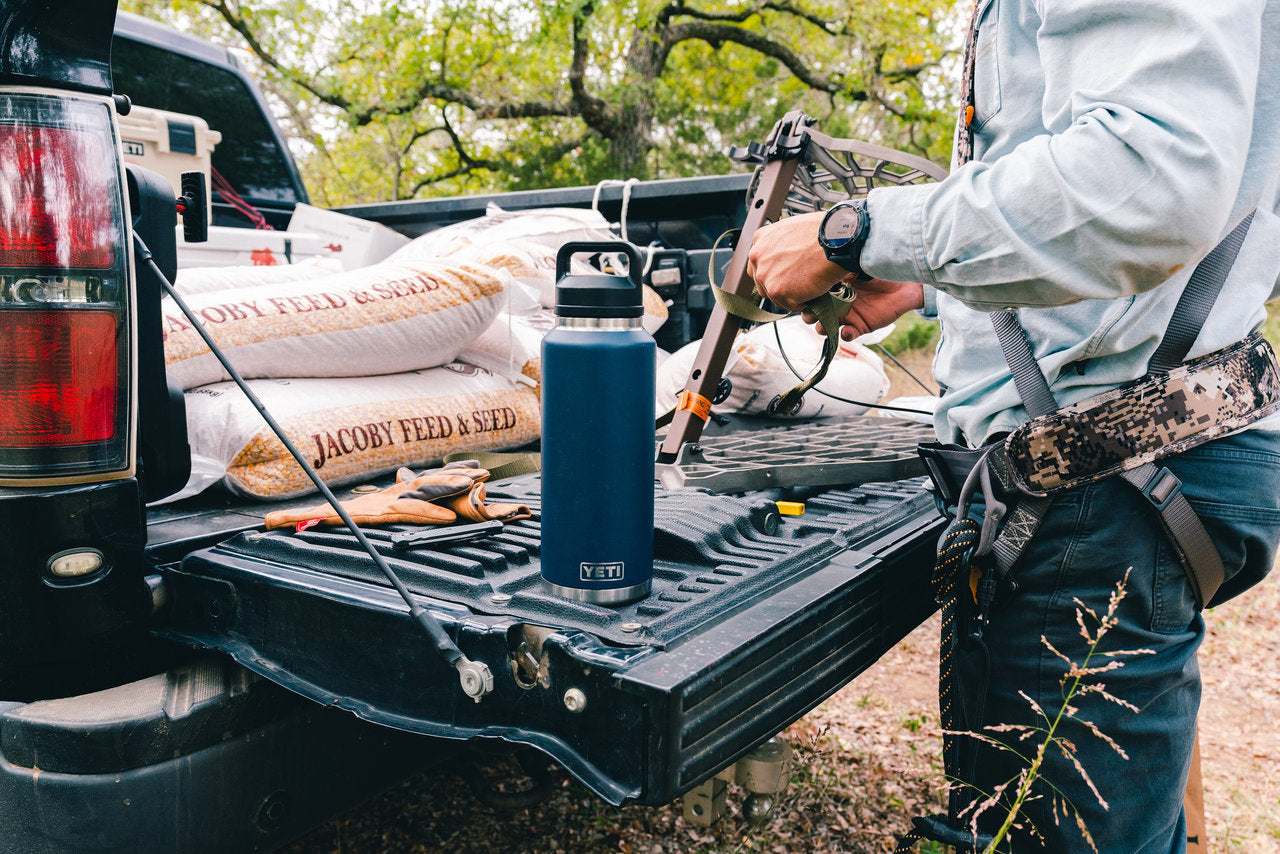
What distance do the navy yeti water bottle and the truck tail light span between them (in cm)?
58

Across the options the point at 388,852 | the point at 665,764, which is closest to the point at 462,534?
the point at 665,764

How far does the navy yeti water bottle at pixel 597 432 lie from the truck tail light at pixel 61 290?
1.91 ft

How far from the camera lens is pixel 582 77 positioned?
11695mm

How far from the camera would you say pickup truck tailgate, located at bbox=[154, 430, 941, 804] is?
3.42 feet

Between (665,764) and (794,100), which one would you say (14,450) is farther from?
(794,100)

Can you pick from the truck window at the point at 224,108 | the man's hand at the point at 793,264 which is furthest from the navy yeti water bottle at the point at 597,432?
the truck window at the point at 224,108

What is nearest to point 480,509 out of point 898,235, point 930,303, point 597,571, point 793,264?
point 597,571

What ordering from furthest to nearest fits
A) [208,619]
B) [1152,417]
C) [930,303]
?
[930,303]
[208,619]
[1152,417]

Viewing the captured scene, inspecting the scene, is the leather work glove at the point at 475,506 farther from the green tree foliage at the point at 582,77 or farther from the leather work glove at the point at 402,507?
the green tree foliage at the point at 582,77

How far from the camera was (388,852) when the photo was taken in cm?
209

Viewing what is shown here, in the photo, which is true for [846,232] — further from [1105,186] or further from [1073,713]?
[1073,713]

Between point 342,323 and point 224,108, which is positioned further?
point 224,108

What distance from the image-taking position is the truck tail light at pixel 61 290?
1.14 meters

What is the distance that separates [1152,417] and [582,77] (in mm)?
11448
